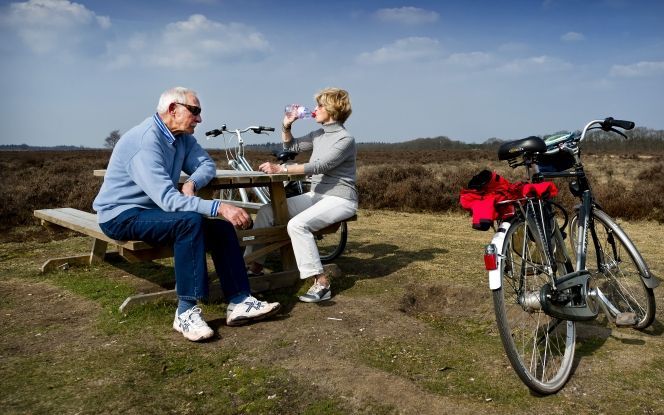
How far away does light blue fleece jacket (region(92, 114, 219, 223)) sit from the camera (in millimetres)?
3640

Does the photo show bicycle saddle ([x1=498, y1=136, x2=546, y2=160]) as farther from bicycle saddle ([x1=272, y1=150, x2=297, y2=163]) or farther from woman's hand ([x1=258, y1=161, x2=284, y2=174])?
bicycle saddle ([x1=272, y1=150, x2=297, y2=163])

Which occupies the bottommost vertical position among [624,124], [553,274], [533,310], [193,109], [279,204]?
[533,310]

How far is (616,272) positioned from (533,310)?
104 cm

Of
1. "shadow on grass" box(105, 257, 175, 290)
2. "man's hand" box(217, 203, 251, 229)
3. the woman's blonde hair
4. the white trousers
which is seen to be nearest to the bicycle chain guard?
"man's hand" box(217, 203, 251, 229)

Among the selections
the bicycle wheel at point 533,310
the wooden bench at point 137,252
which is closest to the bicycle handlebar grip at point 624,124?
the bicycle wheel at point 533,310

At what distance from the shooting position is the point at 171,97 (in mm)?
3859

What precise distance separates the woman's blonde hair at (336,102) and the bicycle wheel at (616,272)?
1893 mm

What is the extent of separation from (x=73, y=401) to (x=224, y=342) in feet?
3.28

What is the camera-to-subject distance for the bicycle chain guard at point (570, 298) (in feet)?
9.75

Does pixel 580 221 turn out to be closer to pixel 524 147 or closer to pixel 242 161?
pixel 524 147

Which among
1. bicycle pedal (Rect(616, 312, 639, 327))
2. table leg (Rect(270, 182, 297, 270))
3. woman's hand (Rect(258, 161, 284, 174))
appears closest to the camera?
bicycle pedal (Rect(616, 312, 639, 327))

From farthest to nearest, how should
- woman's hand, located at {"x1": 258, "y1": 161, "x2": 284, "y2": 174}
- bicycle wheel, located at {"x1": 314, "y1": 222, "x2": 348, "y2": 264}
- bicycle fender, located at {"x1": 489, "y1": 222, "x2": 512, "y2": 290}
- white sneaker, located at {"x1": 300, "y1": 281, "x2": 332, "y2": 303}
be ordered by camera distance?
1. bicycle wheel, located at {"x1": 314, "y1": 222, "x2": 348, "y2": 264}
2. woman's hand, located at {"x1": 258, "y1": 161, "x2": 284, "y2": 174}
3. white sneaker, located at {"x1": 300, "y1": 281, "x2": 332, "y2": 303}
4. bicycle fender, located at {"x1": 489, "y1": 222, "x2": 512, "y2": 290}

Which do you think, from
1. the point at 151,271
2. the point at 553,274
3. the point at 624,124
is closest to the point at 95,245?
the point at 151,271

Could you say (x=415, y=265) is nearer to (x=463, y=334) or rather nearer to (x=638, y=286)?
(x=463, y=334)
